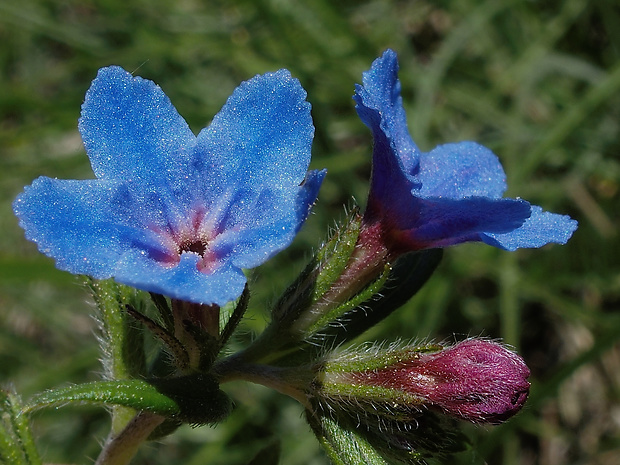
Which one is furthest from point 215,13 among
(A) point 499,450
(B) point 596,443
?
(B) point 596,443

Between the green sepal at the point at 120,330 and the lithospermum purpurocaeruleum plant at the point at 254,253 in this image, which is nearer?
the lithospermum purpurocaeruleum plant at the point at 254,253

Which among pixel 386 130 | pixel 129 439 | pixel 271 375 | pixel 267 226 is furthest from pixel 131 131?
pixel 129 439

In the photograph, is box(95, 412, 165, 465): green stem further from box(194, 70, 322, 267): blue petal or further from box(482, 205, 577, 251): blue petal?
box(482, 205, 577, 251): blue petal

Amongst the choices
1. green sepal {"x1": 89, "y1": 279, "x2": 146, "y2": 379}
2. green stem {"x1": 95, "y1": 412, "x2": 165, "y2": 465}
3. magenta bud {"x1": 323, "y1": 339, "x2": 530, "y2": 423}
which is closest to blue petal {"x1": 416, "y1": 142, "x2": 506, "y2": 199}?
magenta bud {"x1": 323, "y1": 339, "x2": 530, "y2": 423}

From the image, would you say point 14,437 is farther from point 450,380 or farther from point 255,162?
point 450,380

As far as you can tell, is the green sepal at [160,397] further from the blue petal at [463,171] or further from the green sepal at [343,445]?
the blue petal at [463,171]

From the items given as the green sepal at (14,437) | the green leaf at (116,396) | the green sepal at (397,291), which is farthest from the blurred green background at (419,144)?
the green leaf at (116,396)
